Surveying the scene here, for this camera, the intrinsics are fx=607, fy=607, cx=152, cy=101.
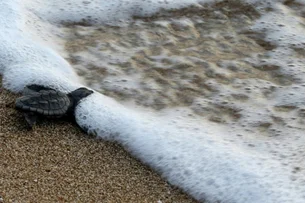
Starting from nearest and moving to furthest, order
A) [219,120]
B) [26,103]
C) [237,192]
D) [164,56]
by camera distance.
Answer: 1. [237,192]
2. [26,103]
3. [219,120]
4. [164,56]

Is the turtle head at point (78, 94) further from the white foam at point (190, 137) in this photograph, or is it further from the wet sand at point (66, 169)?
the wet sand at point (66, 169)

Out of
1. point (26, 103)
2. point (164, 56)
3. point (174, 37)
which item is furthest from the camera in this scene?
point (174, 37)

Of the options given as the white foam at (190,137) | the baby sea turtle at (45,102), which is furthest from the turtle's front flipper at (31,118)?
the white foam at (190,137)

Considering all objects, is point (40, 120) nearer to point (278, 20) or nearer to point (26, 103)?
point (26, 103)

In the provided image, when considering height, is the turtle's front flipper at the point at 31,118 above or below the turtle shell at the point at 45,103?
below

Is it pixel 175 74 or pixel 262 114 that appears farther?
pixel 175 74

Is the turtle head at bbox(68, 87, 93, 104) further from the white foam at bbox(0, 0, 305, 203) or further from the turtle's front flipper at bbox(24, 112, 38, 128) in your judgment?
the turtle's front flipper at bbox(24, 112, 38, 128)

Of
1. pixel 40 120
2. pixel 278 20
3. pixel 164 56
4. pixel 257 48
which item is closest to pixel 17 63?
pixel 40 120
